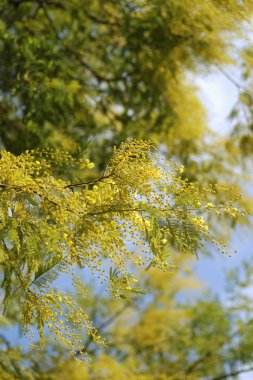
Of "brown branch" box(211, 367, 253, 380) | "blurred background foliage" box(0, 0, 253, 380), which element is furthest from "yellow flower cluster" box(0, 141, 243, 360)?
"brown branch" box(211, 367, 253, 380)

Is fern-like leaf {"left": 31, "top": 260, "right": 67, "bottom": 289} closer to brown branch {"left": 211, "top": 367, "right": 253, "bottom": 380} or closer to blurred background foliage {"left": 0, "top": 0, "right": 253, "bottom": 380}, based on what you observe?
blurred background foliage {"left": 0, "top": 0, "right": 253, "bottom": 380}

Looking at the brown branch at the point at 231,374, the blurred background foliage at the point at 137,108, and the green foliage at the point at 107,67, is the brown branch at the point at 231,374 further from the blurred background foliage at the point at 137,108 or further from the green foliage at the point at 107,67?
the green foliage at the point at 107,67

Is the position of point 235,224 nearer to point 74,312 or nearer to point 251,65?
point 251,65

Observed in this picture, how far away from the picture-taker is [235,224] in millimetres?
6695

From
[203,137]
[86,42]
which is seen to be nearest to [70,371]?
[203,137]

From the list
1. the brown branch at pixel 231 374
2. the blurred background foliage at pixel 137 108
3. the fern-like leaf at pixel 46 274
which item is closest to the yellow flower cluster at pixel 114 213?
the fern-like leaf at pixel 46 274

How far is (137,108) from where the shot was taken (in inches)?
263

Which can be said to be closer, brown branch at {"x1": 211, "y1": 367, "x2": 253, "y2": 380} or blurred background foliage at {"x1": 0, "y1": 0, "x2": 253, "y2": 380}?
blurred background foliage at {"x1": 0, "y1": 0, "x2": 253, "y2": 380}

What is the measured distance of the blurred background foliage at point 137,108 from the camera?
580 centimetres

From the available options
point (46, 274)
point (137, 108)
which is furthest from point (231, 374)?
point (46, 274)

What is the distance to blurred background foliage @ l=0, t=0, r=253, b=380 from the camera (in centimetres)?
580

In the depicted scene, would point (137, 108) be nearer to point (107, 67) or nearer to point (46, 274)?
point (107, 67)

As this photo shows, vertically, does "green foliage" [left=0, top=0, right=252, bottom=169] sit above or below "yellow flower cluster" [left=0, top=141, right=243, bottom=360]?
above

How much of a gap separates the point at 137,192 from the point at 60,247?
400mm
